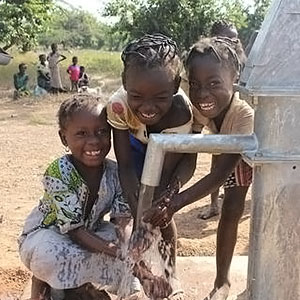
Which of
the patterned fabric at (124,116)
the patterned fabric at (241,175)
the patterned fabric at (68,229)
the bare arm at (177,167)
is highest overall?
the patterned fabric at (124,116)

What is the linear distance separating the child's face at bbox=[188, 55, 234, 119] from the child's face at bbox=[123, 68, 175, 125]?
0.07 meters

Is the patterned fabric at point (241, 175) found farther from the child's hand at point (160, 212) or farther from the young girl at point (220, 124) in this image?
the child's hand at point (160, 212)

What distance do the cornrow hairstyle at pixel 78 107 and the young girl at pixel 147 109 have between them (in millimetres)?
62

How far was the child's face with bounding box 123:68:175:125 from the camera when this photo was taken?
1767 mm

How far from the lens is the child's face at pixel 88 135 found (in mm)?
2008

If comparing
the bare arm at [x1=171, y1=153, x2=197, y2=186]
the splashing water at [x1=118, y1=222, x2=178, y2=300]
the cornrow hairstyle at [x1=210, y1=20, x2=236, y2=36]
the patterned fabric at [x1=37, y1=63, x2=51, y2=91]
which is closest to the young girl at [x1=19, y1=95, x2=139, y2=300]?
the splashing water at [x1=118, y1=222, x2=178, y2=300]

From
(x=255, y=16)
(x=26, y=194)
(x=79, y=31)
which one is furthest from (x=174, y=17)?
(x=79, y=31)

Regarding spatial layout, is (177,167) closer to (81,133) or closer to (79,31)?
(81,133)

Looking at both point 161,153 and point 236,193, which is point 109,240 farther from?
point 161,153

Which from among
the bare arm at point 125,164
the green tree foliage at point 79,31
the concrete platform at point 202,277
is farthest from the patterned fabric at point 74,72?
the green tree foliage at point 79,31

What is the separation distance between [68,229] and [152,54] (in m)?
0.64

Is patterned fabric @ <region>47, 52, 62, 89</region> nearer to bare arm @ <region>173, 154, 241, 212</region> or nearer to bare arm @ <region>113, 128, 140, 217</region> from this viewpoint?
bare arm @ <region>113, 128, 140, 217</region>

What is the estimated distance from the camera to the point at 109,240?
7.01 feet

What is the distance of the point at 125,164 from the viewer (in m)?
1.98
